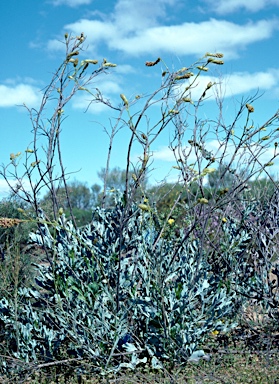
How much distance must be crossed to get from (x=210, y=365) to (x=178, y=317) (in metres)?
0.46

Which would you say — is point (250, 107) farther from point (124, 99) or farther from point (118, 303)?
point (118, 303)

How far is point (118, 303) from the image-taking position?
4.64 m

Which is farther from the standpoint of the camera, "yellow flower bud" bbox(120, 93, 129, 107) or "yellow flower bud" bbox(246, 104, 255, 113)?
"yellow flower bud" bbox(246, 104, 255, 113)

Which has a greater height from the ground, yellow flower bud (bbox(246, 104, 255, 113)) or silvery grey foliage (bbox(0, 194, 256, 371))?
yellow flower bud (bbox(246, 104, 255, 113))

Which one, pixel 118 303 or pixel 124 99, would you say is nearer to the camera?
pixel 124 99

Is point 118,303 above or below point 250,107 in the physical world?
below

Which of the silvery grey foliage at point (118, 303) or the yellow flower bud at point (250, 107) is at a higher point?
the yellow flower bud at point (250, 107)

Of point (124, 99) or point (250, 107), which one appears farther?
point (250, 107)

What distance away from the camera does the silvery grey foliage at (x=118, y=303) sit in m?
4.64

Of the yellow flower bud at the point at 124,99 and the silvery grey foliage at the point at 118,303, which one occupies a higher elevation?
the yellow flower bud at the point at 124,99

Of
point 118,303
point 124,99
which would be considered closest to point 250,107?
point 124,99

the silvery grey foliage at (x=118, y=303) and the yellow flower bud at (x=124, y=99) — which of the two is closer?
the yellow flower bud at (x=124, y=99)

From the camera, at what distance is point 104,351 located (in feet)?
15.4

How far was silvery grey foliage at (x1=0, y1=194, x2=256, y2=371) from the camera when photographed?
Answer: 464cm
